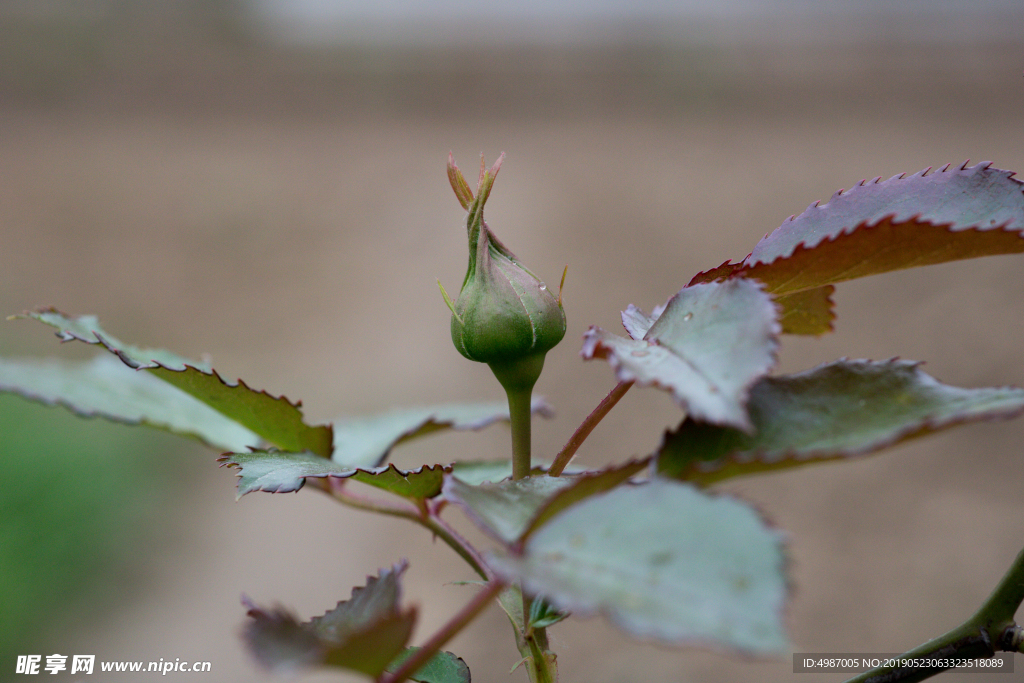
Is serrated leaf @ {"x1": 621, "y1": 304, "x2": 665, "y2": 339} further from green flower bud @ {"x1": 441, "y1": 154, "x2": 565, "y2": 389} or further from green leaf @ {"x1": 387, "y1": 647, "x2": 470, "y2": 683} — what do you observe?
green leaf @ {"x1": 387, "y1": 647, "x2": 470, "y2": 683}

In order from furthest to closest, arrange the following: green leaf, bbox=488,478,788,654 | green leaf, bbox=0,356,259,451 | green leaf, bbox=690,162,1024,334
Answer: green leaf, bbox=0,356,259,451 < green leaf, bbox=690,162,1024,334 < green leaf, bbox=488,478,788,654

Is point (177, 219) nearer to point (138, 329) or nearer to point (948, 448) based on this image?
point (138, 329)

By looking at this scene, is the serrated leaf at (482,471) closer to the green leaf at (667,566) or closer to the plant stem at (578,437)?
the plant stem at (578,437)

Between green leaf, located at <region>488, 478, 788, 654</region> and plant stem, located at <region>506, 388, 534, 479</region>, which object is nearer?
green leaf, located at <region>488, 478, 788, 654</region>

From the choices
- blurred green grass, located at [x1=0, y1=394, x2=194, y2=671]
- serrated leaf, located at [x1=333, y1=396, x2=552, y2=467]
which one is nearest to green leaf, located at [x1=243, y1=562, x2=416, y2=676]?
serrated leaf, located at [x1=333, y1=396, x2=552, y2=467]

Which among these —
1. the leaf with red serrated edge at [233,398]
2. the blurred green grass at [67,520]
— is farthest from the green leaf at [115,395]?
the blurred green grass at [67,520]

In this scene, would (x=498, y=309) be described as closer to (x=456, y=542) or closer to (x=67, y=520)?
(x=456, y=542)

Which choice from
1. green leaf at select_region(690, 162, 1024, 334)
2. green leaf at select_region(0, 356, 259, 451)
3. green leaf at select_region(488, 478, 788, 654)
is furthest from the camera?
green leaf at select_region(0, 356, 259, 451)
